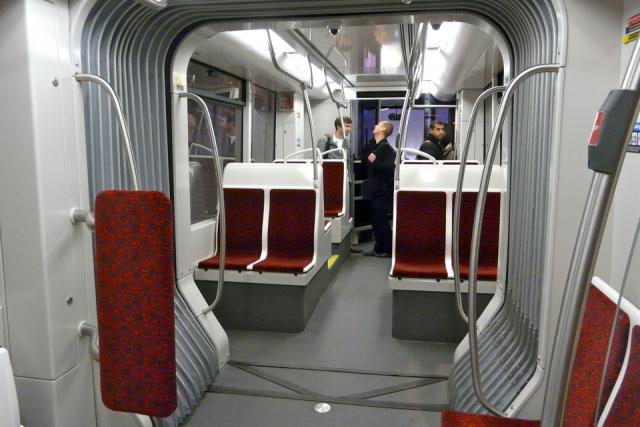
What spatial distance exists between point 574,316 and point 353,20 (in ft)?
7.22

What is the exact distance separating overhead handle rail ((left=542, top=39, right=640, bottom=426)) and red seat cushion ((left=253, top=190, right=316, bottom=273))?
347 centimetres

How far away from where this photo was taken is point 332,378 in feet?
10.8

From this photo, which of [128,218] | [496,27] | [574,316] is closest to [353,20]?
[496,27]

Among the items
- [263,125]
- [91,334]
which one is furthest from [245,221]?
[263,125]

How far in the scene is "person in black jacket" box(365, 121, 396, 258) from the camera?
640 centimetres

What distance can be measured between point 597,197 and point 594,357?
945 mm

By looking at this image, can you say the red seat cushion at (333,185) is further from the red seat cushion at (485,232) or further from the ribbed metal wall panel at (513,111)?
the ribbed metal wall panel at (513,111)

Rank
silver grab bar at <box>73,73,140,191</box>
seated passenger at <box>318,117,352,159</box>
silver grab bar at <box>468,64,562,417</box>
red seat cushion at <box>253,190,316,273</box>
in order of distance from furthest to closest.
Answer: seated passenger at <box>318,117,352,159</box> < red seat cushion at <box>253,190,316,273</box> < silver grab bar at <box>73,73,140,191</box> < silver grab bar at <box>468,64,562,417</box>

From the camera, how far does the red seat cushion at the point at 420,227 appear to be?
13.4ft

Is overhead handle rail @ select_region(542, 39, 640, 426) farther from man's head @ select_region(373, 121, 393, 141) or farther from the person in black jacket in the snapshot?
man's head @ select_region(373, 121, 393, 141)

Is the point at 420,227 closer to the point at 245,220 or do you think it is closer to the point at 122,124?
the point at 245,220

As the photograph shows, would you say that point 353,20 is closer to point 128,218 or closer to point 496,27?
point 496,27

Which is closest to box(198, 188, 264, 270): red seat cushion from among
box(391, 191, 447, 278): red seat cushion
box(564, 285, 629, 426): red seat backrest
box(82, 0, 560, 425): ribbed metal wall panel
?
box(391, 191, 447, 278): red seat cushion

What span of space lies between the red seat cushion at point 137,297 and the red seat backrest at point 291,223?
254 cm
